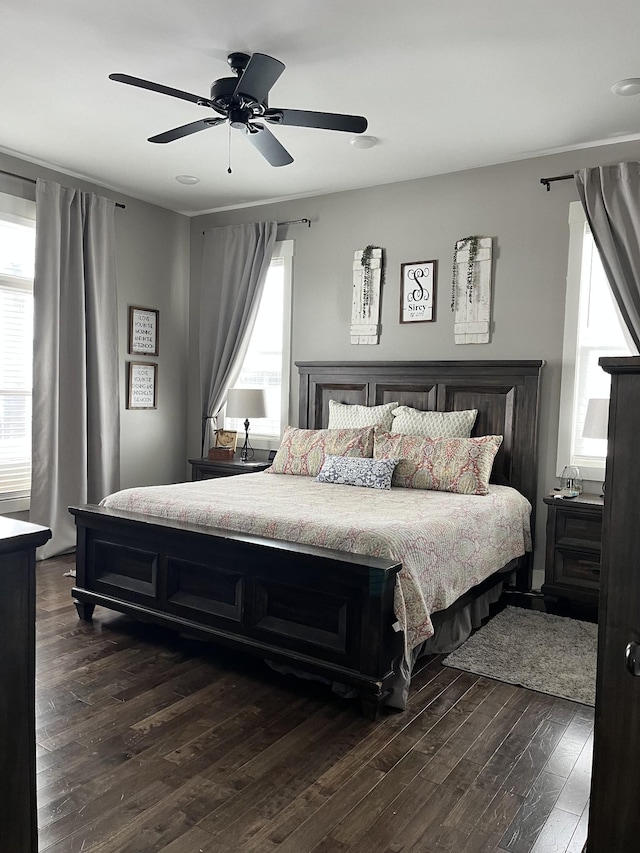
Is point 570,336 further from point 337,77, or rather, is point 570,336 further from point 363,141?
point 337,77

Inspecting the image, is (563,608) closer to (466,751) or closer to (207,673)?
(466,751)

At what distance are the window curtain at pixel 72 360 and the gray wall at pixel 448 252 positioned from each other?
1.40 meters

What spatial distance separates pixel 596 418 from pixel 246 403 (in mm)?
2612

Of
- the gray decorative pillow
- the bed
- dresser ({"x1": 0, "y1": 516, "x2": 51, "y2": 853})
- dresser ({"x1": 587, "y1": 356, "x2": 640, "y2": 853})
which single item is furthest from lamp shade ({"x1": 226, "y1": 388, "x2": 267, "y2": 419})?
dresser ({"x1": 587, "y1": 356, "x2": 640, "y2": 853})

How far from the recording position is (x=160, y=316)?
5926mm

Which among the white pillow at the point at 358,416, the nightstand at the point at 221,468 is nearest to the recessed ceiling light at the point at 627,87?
the white pillow at the point at 358,416

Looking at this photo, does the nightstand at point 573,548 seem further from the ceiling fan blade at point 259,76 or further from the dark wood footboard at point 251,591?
the ceiling fan blade at point 259,76

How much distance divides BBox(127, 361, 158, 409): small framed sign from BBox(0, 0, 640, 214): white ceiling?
5.31 feet

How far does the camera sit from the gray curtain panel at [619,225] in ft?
12.8

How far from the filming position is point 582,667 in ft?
10.5

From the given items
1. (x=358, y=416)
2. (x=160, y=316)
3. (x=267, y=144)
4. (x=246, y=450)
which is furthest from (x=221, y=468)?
(x=267, y=144)

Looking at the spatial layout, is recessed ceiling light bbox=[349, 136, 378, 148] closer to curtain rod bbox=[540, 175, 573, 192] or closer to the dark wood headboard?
curtain rod bbox=[540, 175, 573, 192]

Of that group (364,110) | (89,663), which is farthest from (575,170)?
(89,663)

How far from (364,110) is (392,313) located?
1608 mm
